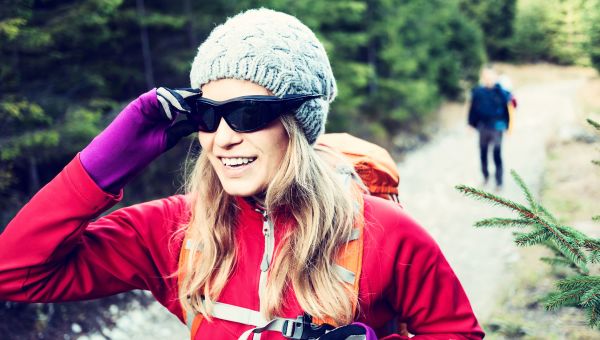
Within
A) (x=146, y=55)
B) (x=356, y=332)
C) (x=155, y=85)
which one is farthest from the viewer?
(x=155, y=85)

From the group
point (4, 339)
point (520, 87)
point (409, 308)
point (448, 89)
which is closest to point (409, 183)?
point (4, 339)

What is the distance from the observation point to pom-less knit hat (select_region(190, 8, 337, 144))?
2066 millimetres

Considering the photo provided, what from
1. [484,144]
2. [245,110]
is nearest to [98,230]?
[245,110]

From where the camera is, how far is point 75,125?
18.9ft

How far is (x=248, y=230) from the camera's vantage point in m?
2.29

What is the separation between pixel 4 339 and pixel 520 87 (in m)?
29.2

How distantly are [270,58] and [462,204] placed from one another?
29.9 feet

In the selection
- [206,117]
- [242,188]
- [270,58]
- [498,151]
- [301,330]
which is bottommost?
[498,151]

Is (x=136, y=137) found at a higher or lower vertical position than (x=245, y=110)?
lower

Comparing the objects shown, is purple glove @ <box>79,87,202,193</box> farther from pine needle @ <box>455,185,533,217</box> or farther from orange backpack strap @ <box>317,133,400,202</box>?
pine needle @ <box>455,185,533,217</box>

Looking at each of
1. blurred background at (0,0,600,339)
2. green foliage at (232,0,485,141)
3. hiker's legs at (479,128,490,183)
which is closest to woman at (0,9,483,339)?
blurred background at (0,0,600,339)

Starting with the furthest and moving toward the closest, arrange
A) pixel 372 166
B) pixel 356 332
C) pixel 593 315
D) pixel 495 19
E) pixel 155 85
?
pixel 495 19 → pixel 155 85 → pixel 372 166 → pixel 593 315 → pixel 356 332

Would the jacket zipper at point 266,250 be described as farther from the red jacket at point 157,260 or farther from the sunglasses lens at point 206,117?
the sunglasses lens at point 206,117

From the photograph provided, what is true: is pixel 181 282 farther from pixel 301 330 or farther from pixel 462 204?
pixel 462 204
